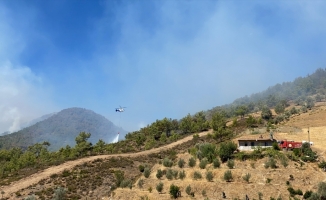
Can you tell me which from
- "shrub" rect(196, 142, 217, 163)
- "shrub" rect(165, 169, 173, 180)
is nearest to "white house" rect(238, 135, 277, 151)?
"shrub" rect(196, 142, 217, 163)

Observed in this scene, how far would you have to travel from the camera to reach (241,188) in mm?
28016

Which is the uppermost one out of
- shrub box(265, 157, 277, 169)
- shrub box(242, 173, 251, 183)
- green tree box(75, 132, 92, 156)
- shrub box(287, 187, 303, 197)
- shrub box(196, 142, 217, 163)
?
green tree box(75, 132, 92, 156)

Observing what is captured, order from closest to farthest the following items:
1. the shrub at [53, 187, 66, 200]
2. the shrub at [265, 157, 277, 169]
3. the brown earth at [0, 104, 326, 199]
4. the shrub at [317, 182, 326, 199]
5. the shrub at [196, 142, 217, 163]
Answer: the shrub at [317, 182, 326, 199]
the brown earth at [0, 104, 326, 199]
the shrub at [265, 157, 277, 169]
the shrub at [53, 187, 66, 200]
the shrub at [196, 142, 217, 163]

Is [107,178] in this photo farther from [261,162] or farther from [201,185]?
[261,162]

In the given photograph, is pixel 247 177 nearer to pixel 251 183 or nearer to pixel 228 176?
pixel 251 183

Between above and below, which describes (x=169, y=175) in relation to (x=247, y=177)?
above

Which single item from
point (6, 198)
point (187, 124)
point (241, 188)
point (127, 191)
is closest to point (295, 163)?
point (241, 188)

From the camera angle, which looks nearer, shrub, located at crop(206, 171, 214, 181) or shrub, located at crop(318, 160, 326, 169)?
shrub, located at crop(318, 160, 326, 169)

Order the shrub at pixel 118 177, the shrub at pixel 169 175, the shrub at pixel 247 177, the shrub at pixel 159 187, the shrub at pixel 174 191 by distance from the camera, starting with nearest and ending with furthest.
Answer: the shrub at pixel 247 177 < the shrub at pixel 174 191 < the shrub at pixel 159 187 < the shrub at pixel 169 175 < the shrub at pixel 118 177

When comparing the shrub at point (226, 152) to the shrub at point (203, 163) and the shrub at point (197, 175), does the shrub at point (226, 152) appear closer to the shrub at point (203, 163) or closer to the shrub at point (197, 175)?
the shrub at point (203, 163)

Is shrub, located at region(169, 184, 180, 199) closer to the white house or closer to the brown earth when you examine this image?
the brown earth

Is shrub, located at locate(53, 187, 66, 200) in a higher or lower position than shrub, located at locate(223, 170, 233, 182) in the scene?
lower

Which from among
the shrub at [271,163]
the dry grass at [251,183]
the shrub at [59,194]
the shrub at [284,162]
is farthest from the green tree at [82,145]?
the shrub at [284,162]

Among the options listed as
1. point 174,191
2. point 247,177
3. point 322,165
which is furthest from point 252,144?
point 174,191
